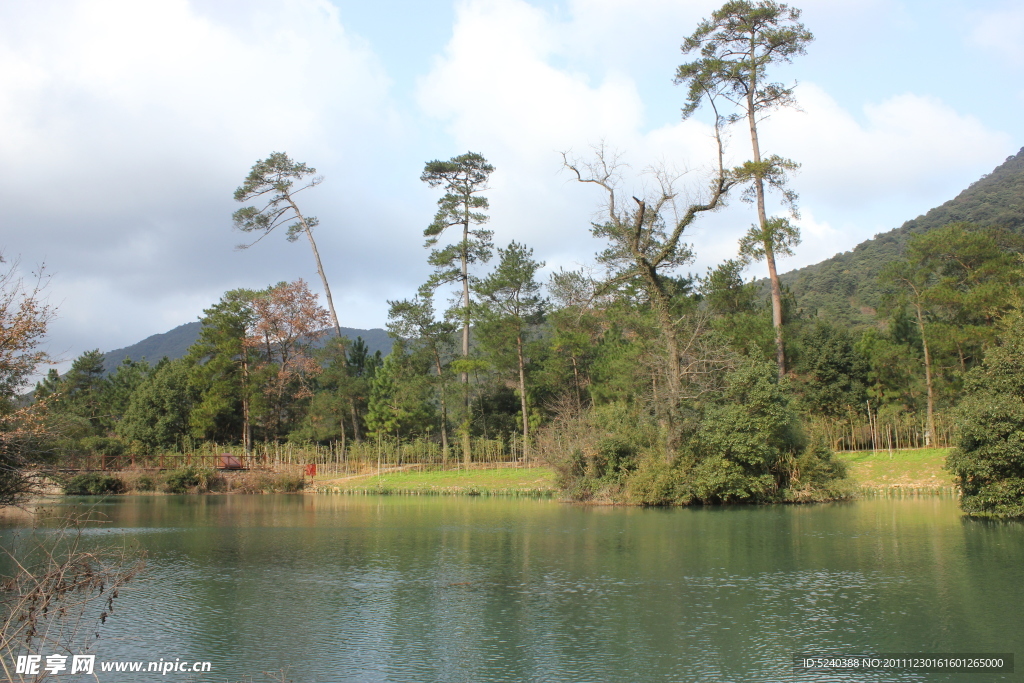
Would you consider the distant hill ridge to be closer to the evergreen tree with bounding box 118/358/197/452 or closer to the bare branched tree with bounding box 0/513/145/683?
the evergreen tree with bounding box 118/358/197/452

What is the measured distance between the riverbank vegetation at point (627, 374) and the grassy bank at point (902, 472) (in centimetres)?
152

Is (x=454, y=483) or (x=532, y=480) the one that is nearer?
(x=532, y=480)

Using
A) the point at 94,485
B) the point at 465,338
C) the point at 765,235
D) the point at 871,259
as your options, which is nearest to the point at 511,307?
the point at 465,338

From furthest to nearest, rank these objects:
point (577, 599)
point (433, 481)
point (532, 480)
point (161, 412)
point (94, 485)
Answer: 1. point (161, 412)
2. point (94, 485)
3. point (433, 481)
4. point (532, 480)
5. point (577, 599)

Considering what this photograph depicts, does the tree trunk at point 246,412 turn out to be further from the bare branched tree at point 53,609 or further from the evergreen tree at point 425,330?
the bare branched tree at point 53,609

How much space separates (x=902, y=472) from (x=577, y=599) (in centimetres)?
2059

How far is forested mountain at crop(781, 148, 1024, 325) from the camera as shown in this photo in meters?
56.5

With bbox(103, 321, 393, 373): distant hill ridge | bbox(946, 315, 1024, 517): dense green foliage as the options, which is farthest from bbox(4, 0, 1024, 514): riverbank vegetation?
bbox(103, 321, 393, 373): distant hill ridge

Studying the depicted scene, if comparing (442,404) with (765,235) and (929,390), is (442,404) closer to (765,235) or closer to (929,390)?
(765,235)

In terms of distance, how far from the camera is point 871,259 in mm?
66688

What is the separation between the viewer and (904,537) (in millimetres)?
15055

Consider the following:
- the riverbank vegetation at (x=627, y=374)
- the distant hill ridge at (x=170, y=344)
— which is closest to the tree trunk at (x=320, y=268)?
the riverbank vegetation at (x=627, y=374)

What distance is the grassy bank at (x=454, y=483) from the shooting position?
30.7 m

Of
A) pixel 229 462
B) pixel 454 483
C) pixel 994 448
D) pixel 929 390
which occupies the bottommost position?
pixel 454 483
